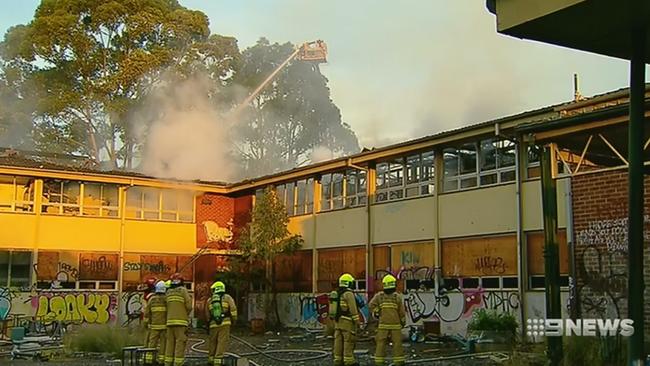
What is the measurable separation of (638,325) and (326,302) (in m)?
22.9

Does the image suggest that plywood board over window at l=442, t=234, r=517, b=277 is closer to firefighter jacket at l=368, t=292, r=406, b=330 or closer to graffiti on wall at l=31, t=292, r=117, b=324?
firefighter jacket at l=368, t=292, r=406, b=330

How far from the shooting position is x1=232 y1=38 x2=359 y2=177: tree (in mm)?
45875

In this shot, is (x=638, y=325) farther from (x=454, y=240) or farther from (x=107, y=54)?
(x=107, y=54)

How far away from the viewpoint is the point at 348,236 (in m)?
26.5

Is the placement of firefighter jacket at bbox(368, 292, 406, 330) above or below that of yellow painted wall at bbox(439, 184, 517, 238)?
below

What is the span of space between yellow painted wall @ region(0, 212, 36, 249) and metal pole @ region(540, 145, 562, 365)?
65.0 ft

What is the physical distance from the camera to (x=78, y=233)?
28.5m

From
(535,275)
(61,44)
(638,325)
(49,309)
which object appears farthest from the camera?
(61,44)

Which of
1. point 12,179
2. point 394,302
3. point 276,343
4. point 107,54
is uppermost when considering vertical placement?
point 107,54

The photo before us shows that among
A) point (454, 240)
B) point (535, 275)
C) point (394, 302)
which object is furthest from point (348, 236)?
point (394, 302)

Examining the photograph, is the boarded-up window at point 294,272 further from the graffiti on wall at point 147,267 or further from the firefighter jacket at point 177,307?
the firefighter jacket at point 177,307

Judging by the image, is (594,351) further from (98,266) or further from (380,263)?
(98,266)

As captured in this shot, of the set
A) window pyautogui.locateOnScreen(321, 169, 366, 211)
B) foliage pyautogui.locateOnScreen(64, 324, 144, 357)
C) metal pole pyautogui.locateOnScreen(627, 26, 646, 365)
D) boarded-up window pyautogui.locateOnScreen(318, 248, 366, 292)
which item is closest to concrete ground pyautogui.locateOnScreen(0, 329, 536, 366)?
foliage pyautogui.locateOnScreen(64, 324, 144, 357)

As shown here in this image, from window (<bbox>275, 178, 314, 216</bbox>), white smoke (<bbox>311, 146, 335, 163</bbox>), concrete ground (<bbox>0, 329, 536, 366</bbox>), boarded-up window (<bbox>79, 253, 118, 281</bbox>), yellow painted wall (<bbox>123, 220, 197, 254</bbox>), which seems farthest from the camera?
white smoke (<bbox>311, 146, 335, 163</bbox>)
